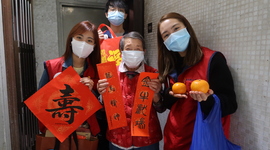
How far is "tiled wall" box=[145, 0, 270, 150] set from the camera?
86 cm

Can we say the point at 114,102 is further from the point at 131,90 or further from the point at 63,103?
the point at 63,103

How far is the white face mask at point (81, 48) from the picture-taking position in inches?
49.2

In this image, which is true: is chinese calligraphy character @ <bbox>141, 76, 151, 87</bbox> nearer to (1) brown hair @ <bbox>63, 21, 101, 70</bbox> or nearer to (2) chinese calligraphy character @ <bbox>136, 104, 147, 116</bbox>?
(2) chinese calligraphy character @ <bbox>136, 104, 147, 116</bbox>

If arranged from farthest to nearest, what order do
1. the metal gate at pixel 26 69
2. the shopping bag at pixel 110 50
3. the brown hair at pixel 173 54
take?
the metal gate at pixel 26 69, the shopping bag at pixel 110 50, the brown hair at pixel 173 54

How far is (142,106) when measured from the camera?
118 cm

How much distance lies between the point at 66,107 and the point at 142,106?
47 cm

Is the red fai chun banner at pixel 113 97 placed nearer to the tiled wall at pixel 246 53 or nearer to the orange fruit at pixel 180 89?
the orange fruit at pixel 180 89

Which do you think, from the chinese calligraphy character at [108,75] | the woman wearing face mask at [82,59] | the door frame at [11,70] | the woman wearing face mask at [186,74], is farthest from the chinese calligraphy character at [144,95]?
the door frame at [11,70]

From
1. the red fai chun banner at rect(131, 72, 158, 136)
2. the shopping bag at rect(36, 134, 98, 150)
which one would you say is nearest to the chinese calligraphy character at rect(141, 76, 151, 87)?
the red fai chun banner at rect(131, 72, 158, 136)

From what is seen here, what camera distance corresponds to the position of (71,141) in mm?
1249

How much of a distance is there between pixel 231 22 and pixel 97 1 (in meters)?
2.38

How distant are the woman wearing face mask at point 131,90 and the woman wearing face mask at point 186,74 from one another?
0.10m

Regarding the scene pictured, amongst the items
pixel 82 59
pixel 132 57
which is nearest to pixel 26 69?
pixel 82 59

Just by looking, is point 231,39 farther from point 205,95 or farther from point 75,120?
point 75,120
